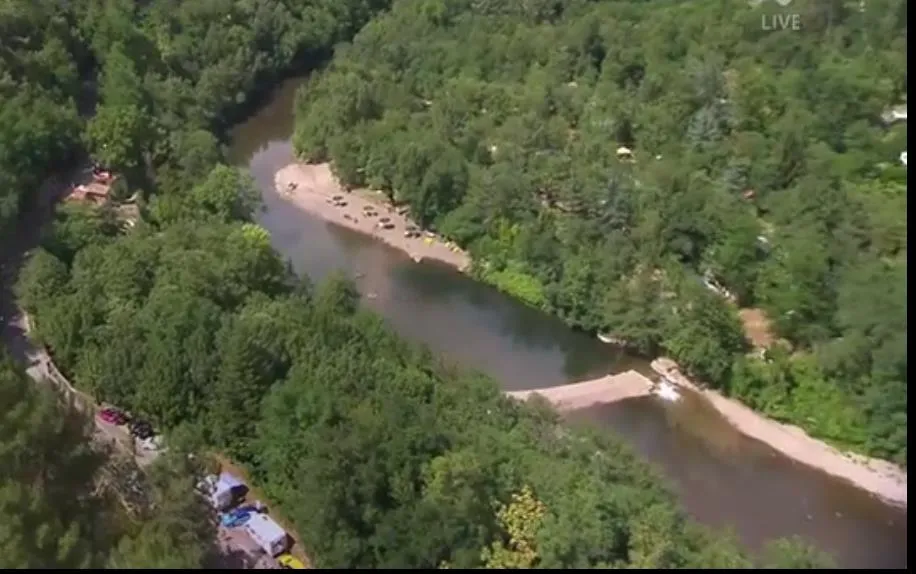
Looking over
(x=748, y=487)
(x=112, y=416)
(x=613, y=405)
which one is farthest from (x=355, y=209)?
(x=748, y=487)

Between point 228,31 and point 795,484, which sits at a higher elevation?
point 228,31

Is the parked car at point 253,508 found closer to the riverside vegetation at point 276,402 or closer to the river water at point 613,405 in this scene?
the riverside vegetation at point 276,402

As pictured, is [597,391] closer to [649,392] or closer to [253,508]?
[649,392]

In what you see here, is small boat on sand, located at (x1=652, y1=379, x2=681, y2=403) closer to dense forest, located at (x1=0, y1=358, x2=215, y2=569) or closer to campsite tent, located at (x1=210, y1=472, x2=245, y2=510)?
campsite tent, located at (x1=210, y1=472, x2=245, y2=510)

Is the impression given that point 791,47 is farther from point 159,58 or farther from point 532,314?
point 159,58

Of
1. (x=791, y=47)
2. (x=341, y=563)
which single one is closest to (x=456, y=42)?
(x=791, y=47)
